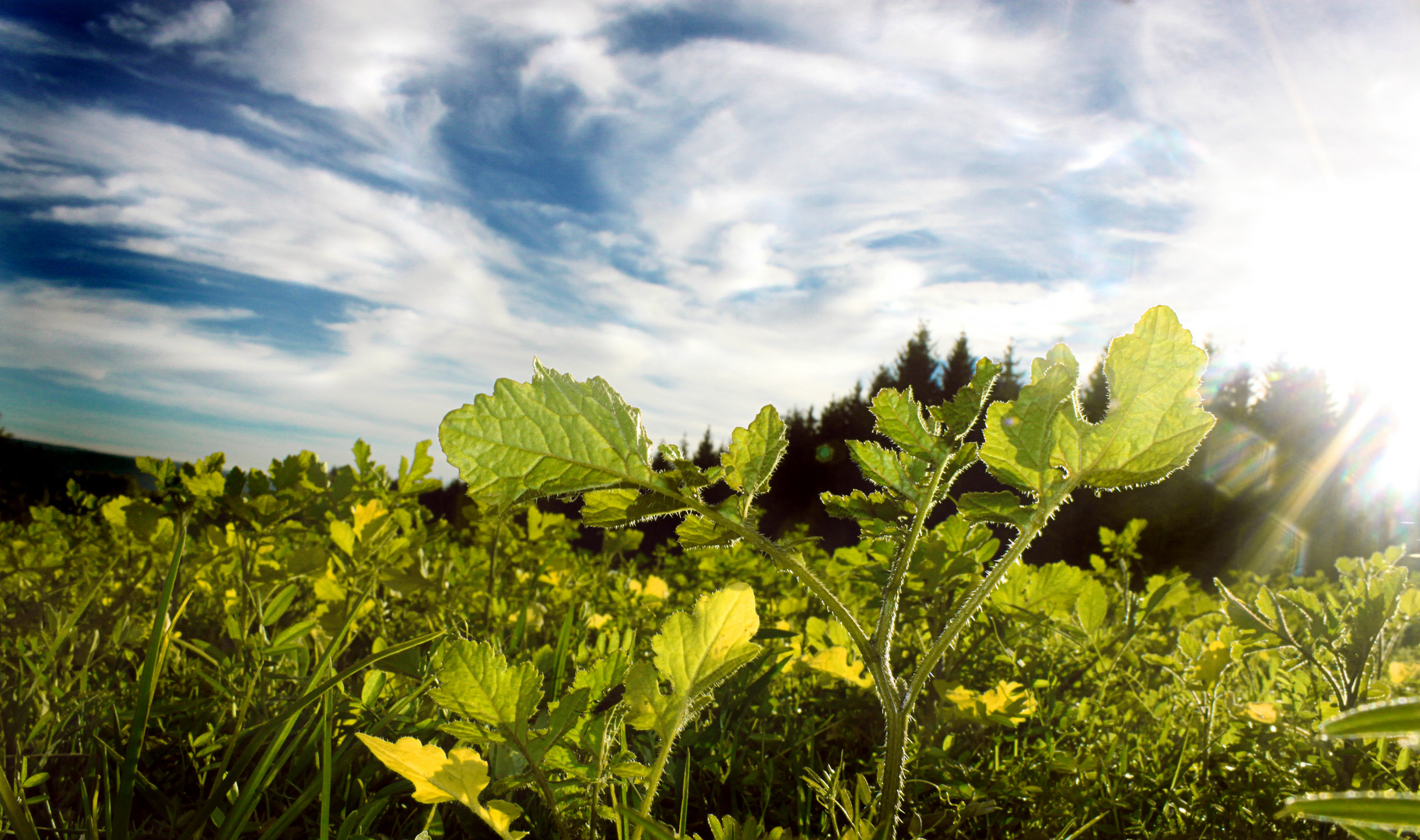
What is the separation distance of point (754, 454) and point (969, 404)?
0.77ft

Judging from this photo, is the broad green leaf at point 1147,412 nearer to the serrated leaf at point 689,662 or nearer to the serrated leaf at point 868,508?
the serrated leaf at point 868,508

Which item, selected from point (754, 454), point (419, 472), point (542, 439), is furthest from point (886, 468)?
point (419, 472)

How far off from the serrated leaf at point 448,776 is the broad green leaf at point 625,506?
0.28 meters

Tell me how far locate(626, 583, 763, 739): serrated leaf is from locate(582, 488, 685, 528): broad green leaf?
0.36 ft

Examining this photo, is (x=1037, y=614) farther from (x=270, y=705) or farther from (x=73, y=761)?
(x=73, y=761)

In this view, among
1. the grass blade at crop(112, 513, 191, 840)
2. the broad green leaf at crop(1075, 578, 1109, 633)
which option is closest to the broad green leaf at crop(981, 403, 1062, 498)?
the broad green leaf at crop(1075, 578, 1109, 633)

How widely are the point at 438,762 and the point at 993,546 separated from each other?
117 centimetres

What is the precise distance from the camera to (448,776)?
746 millimetres

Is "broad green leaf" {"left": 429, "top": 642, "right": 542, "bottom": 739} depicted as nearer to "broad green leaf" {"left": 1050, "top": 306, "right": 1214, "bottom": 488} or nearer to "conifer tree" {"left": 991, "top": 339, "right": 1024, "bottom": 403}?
"broad green leaf" {"left": 1050, "top": 306, "right": 1214, "bottom": 488}

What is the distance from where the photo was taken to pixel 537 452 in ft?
2.46

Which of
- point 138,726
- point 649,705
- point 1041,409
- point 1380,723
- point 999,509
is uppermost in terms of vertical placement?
point 1041,409

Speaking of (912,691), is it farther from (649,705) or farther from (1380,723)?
(1380,723)

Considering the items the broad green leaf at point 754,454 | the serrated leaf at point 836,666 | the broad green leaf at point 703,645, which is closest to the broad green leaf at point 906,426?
the broad green leaf at point 754,454

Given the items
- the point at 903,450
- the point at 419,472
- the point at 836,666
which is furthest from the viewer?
the point at 419,472
